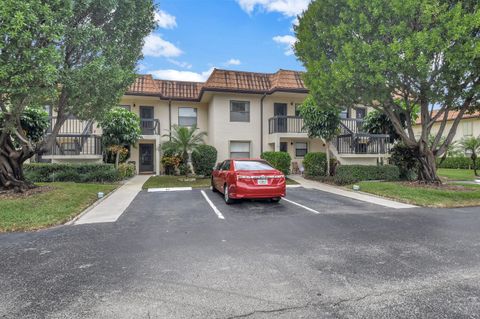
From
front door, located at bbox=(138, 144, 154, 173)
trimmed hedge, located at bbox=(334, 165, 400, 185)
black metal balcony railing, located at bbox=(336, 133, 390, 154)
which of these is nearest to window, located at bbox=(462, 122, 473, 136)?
black metal balcony railing, located at bbox=(336, 133, 390, 154)

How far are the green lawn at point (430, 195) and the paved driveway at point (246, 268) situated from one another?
Answer: 2.19 m

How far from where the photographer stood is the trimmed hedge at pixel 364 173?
14695 millimetres

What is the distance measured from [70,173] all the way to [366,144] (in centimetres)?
1627

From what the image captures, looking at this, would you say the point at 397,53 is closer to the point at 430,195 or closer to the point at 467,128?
the point at 430,195

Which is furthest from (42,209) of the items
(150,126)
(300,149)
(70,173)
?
(300,149)

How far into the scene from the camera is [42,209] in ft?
25.5

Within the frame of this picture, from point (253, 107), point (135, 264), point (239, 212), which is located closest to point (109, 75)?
point (239, 212)

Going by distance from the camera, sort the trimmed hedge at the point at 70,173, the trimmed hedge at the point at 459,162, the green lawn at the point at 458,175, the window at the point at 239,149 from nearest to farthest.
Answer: the trimmed hedge at the point at 70,173 → the green lawn at the point at 458,175 → the window at the point at 239,149 → the trimmed hedge at the point at 459,162

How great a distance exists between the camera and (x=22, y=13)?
6.93 m

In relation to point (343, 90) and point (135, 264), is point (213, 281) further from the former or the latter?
point (343, 90)

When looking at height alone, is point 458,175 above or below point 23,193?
below

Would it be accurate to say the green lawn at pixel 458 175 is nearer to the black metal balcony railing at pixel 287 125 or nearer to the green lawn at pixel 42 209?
the black metal balcony railing at pixel 287 125

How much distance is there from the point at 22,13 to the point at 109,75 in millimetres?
2782

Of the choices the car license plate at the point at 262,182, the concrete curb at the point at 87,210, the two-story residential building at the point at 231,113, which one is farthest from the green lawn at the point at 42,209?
the two-story residential building at the point at 231,113
